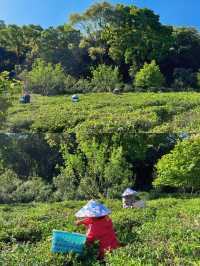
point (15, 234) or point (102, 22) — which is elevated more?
point (102, 22)

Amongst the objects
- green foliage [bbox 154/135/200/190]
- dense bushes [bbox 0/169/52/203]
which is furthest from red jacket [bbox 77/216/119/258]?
green foliage [bbox 154/135/200/190]

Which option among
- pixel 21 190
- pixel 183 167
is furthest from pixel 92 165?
pixel 183 167

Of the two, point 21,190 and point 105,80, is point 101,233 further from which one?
point 105,80

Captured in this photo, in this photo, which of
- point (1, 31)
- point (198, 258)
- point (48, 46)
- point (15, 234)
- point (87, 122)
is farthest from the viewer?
point (1, 31)

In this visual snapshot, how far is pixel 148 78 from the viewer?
37781 mm

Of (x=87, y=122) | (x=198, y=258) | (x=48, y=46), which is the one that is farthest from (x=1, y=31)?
(x=198, y=258)

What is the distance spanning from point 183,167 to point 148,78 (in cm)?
1963

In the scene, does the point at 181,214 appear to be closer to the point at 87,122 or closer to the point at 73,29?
the point at 87,122

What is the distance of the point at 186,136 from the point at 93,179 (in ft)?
16.0

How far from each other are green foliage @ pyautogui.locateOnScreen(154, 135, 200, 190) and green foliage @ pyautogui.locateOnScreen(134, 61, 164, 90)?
18705mm

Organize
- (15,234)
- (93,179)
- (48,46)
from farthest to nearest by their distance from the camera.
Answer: (48,46), (93,179), (15,234)

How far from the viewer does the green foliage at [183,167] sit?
747 inches

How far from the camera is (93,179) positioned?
64.9 ft

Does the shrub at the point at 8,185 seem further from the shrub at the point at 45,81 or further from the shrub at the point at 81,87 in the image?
the shrub at the point at 81,87
